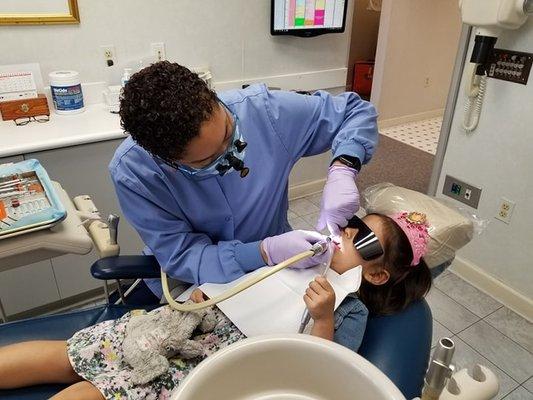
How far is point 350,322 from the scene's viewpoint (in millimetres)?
1080

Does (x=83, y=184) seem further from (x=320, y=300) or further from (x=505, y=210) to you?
(x=505, y=210)

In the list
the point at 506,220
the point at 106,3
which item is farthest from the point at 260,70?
the point at 506,220

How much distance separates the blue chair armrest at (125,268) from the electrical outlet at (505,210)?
5.34 feet

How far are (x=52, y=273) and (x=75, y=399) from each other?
1138mm

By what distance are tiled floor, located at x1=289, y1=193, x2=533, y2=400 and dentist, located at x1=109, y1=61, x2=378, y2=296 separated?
1.00 m

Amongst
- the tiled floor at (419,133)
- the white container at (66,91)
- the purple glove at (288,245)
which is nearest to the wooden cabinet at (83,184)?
the white container at (66,91)

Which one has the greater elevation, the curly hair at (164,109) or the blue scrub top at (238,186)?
the curly hair at (164,109)

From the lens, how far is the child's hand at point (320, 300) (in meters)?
0.99

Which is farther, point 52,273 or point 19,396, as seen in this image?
point 52,273

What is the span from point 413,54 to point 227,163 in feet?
12.7

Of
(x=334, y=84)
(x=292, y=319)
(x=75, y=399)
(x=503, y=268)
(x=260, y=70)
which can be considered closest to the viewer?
(x=75, y=399)

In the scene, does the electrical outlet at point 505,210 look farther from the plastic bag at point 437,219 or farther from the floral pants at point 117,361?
the floral pants at point 117,361

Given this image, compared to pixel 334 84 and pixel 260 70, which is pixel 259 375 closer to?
pixel 260 70

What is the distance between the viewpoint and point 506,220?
203 centimetres
